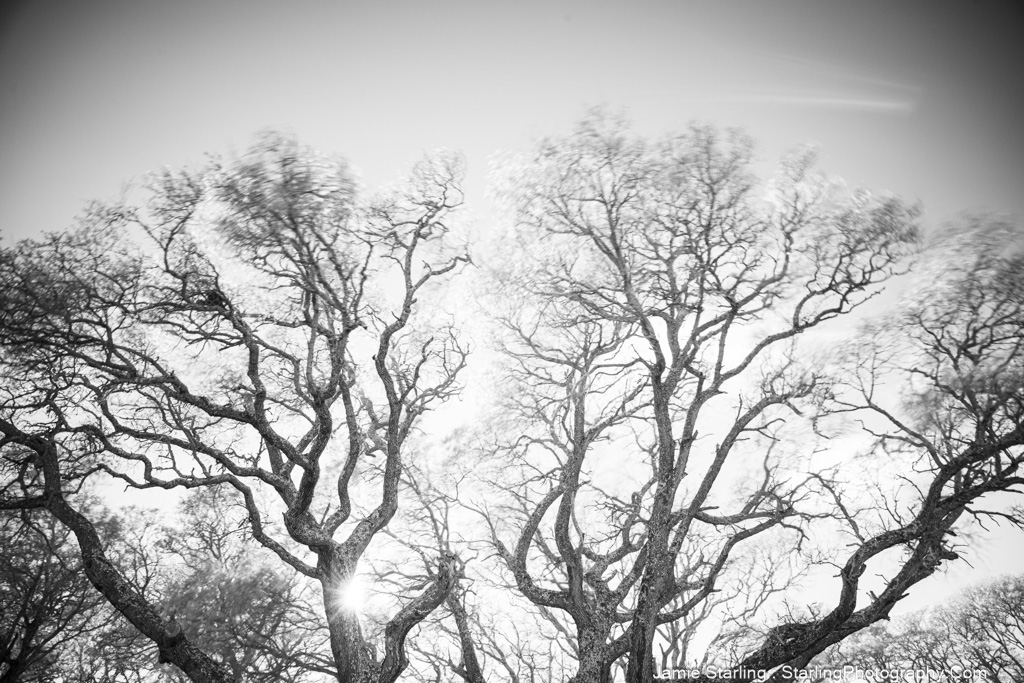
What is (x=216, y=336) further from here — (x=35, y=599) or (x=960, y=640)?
(x=960, y=640)

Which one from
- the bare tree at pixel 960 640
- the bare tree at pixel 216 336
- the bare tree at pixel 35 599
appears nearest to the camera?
the bare tree at pixel 216 336

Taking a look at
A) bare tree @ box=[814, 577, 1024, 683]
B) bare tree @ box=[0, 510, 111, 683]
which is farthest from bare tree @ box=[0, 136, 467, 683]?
bare tree @ box=[814, 577, 1024, 683]

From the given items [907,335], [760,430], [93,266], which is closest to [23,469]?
[93,266]

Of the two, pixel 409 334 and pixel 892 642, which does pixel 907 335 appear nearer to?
pixel 409 334

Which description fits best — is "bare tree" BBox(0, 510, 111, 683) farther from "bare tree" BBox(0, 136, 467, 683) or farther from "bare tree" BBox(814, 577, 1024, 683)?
"bare tree" BBox(814, 577, 1024, 683)

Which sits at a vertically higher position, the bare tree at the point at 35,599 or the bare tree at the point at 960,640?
the bare tree at the point at 35,599

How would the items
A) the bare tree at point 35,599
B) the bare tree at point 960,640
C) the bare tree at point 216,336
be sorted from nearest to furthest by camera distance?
the bare tree at point 216,336, the bare tree at point 35,599, the bare tree at point 960,640

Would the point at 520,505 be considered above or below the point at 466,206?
below

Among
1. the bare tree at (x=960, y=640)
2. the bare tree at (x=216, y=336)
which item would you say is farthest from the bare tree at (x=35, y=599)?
the bare tree at (x=960, y=640)

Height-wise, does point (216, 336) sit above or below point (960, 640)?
above

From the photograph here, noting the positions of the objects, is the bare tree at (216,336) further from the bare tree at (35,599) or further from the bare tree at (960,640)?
the bare tree at (960,640)

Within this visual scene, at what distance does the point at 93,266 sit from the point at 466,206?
6.19 m

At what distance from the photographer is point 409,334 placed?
9695 millimetres

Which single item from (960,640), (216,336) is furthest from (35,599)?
(960,640)
